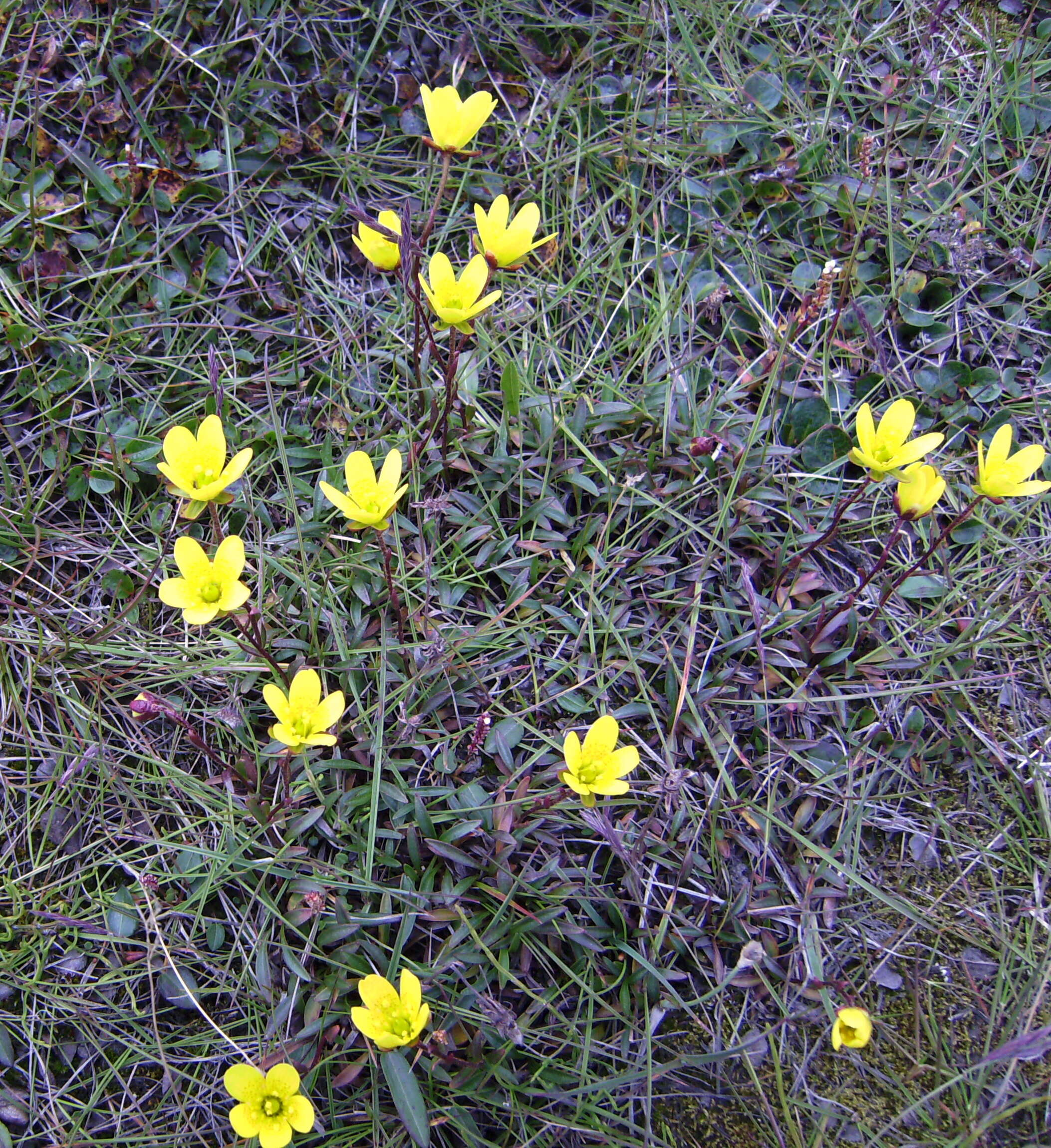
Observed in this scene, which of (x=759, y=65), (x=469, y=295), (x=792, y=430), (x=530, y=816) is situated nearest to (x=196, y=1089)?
(x=530, y=816)

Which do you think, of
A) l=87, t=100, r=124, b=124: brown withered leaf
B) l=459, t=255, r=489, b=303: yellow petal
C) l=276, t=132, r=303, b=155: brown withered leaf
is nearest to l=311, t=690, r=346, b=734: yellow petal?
l=459, t=255, r=489, b=303: yellow petal

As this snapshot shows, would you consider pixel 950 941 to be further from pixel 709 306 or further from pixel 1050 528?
pixel 709 306

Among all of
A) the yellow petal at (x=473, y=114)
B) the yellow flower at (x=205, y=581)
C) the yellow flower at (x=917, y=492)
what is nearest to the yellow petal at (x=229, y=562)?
the yellow flower at (x=205, y=581)

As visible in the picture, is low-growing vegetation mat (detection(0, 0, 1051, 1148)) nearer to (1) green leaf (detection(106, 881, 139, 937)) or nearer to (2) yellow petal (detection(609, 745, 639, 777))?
(1) green leaf (detection(106, 881, 139, 937))

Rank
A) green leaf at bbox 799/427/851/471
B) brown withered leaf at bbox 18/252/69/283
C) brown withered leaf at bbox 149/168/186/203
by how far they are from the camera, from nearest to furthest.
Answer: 1. green leaf at bbox 799/427/851/471
2. brown withered leaf at bbox 18/252/69/283
3. brown withered leaf at bbox 149/168/186/203

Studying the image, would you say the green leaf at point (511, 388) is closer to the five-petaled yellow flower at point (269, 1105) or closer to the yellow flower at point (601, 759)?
the yellow flower at point (601, 759)

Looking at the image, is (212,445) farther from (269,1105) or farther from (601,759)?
(269,1105)
